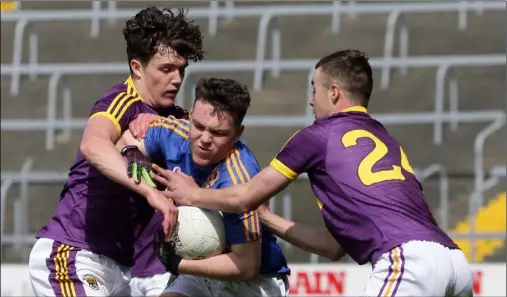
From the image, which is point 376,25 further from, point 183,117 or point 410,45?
point 183,117

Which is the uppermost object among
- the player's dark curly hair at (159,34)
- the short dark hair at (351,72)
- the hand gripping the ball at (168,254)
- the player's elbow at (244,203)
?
the player's dark curly hair at (159,34)

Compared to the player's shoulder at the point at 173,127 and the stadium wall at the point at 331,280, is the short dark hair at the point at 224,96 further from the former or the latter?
the stadium wall at the point at 331,280

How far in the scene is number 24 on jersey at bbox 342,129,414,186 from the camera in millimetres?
4449

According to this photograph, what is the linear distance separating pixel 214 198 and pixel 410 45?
6595 millimetres

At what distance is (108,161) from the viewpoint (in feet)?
Answer: 15.4

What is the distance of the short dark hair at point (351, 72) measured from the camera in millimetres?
4688

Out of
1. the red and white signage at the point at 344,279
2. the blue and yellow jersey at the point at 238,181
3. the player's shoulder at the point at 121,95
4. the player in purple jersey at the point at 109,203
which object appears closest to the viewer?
the blue and yellow jersey at the point at 238,181

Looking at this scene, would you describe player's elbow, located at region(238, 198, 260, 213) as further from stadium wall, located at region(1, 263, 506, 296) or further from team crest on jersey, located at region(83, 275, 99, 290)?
stadium wall, located at region(1, 263, 506, 296)

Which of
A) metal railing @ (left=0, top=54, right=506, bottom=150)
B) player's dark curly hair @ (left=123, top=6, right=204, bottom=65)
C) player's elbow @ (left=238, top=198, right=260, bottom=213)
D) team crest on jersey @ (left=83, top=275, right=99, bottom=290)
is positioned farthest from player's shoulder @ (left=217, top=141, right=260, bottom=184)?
metal railing @ (left=0, top=54, right=506, bottom=150)

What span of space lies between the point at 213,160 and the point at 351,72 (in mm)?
730

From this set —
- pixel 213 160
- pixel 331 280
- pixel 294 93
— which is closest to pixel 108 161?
pixel 213 160

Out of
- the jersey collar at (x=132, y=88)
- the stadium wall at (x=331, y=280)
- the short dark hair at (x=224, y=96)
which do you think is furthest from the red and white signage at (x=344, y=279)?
the short dark hair at (x=224, y=96)

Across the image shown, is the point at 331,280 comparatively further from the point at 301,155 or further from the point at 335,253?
the point at 301,155

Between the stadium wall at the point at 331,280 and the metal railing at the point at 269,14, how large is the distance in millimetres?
2565
